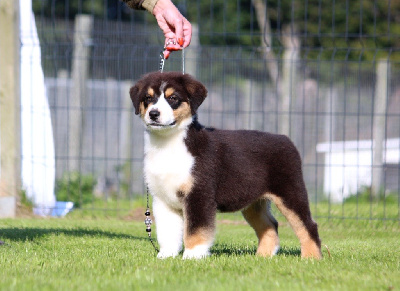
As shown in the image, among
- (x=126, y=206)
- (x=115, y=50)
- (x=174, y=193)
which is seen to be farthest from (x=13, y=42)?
(x=174, y=193)

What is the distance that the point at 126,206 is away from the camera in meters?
12.1

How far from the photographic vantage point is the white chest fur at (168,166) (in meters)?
5.92

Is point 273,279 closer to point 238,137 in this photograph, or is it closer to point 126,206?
point 238,137

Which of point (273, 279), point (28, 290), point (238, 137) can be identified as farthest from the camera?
point (238, 137)

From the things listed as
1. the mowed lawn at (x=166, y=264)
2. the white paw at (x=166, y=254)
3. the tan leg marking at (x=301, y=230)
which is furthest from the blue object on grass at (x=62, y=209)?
the tan leg marking at (x=301, y=230)

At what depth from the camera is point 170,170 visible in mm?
5930

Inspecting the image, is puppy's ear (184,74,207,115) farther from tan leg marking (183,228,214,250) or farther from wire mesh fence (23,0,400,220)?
wire mesh fence (23,0,400,220)

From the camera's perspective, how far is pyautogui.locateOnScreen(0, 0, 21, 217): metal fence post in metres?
10.8

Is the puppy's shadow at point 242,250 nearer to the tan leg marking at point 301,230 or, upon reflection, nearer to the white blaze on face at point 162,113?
the tan leg marking at point 301,230

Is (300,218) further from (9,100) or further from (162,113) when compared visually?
(9,100)

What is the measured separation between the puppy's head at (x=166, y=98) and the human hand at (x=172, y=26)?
0.48 metres

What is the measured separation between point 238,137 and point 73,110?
6110mm

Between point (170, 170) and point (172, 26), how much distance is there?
1.52 metres

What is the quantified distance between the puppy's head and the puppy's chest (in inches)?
8.3
